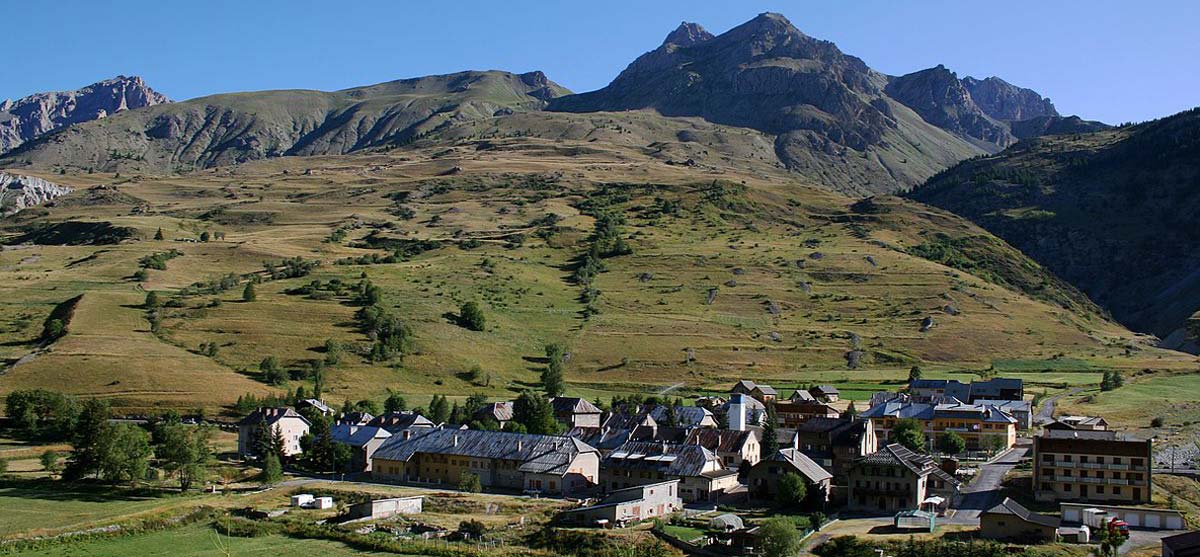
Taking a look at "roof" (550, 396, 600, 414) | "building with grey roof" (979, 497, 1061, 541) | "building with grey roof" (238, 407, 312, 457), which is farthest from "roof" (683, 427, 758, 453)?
"building with grey roof" (238, 407, 312, 457)

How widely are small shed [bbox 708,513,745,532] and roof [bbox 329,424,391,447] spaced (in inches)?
1294

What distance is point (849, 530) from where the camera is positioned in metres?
57.5

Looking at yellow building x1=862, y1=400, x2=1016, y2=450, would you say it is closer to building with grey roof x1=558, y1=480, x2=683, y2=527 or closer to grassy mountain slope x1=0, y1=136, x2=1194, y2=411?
grassy mountain slope x1=0, y1=136, x2=1194, y2=411

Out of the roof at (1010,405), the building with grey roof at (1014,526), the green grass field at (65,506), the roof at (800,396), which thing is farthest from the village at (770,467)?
the green grass field at (65,506)

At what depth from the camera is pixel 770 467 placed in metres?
67.5

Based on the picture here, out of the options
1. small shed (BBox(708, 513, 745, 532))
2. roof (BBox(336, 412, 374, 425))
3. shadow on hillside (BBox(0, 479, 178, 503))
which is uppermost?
roof (BBox(336, 412, 374, 425))

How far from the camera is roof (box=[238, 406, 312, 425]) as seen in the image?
84500 mm

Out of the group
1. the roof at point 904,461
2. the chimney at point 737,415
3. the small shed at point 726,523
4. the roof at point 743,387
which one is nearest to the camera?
the small shed at point 726,523

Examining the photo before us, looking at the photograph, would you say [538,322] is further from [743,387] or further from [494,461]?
[494,461]

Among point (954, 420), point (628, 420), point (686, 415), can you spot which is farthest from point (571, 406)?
point (954, 420)

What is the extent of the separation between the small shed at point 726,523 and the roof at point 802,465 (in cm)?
764

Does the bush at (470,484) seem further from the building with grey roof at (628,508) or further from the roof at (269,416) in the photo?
the roof at (269,416)

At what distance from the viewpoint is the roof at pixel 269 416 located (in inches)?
3327

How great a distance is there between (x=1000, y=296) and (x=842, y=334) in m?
42.7
